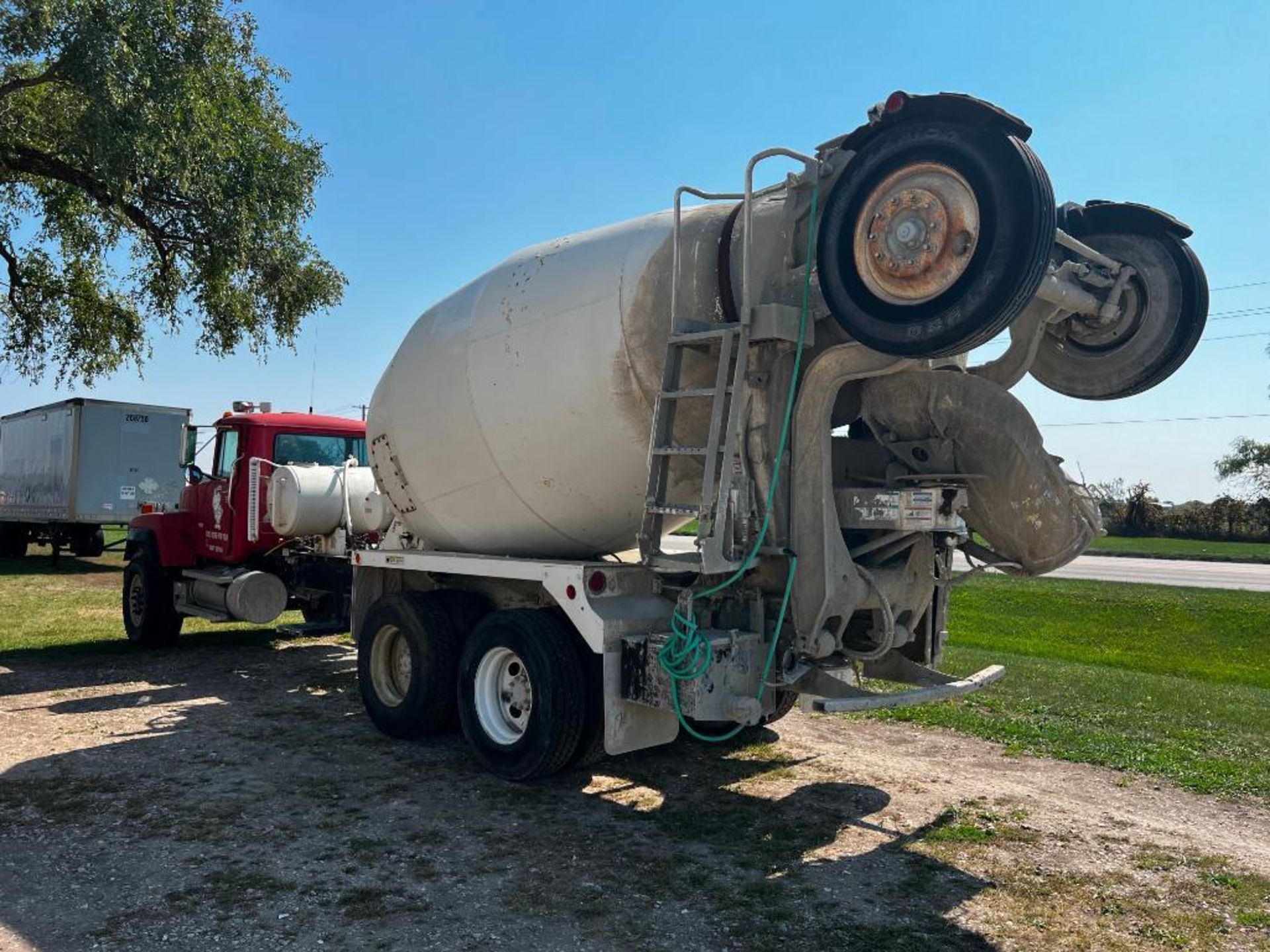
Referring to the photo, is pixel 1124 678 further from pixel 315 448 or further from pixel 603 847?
pixel 315 448

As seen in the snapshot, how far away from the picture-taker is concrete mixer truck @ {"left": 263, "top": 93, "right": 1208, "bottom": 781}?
16.4 feet

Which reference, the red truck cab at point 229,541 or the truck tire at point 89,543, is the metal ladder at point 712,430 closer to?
the red truck cab at point 229,541

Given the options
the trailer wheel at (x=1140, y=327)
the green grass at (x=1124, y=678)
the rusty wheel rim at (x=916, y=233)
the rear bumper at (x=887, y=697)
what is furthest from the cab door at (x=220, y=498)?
the trailer wheel at (x=1140, y=327)

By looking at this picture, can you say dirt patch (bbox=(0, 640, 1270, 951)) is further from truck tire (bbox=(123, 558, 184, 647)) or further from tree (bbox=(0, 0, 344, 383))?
tree (bbox=(0, 0, 344, 383))

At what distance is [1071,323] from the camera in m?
6.00

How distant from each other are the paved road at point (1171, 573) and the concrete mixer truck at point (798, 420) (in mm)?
13120

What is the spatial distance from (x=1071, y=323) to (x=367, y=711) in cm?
582

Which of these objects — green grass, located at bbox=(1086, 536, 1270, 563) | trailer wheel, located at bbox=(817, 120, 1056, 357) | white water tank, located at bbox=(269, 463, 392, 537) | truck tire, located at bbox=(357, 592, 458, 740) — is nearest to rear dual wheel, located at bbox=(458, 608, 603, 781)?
truck tire, located at bbox=(357, 592, 458, 740)

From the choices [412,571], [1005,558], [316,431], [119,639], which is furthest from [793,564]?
[119,639]

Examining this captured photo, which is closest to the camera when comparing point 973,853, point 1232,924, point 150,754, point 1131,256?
point 1232,924

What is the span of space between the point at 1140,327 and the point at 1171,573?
23289mm

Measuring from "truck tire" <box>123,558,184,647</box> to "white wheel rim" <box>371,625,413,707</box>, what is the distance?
5104mm

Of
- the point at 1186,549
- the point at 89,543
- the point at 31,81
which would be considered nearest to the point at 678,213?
the point at 31,81

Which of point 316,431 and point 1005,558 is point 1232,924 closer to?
point 1005,558
